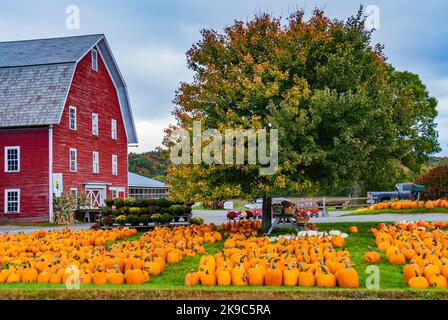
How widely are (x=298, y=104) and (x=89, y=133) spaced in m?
22.1

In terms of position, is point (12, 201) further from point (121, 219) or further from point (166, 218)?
point (166, 218)

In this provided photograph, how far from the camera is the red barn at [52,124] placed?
3022 centimetres

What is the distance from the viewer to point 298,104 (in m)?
14.4

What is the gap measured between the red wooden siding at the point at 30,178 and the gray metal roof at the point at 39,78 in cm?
93

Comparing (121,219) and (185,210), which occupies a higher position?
(185,210)

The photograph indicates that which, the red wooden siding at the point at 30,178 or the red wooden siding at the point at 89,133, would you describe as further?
the red wooden siding at the point at 89,133

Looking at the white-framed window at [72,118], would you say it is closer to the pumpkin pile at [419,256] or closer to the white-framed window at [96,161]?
the white-framed window at [96,161]

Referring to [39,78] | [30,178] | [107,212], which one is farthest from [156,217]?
[39,78]

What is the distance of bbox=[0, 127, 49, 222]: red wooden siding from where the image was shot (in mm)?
30109

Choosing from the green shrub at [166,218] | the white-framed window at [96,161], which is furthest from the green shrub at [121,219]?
the white-framed window at [96,161]

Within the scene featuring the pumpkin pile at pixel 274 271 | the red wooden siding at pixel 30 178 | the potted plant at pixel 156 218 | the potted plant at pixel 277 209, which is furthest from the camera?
the red wooden siding at pixel 30 178

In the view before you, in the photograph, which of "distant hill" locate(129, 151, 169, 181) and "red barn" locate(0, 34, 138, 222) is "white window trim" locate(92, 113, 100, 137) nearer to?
"red barn" locate(0, 34, 138, 222)

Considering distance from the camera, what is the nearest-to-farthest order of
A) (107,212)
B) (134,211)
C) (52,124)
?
(134,211) < (107,212) < (52,124)
